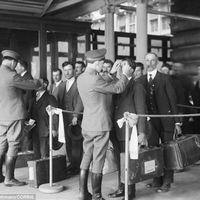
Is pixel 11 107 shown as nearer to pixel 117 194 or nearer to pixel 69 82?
pixel 69 82

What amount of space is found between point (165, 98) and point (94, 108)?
95 cm

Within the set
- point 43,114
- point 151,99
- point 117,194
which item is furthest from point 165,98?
point 43,114

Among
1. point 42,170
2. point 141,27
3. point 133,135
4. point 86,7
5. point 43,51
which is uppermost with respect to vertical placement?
point 86,7

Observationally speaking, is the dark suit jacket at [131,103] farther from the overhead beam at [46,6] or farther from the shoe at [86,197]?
the overhead beam at [46,6]

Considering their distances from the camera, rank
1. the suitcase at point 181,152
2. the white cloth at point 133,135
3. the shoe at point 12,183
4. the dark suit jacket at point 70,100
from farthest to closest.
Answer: the dark suit jacket at point 70,100 < the shoe at point 12,183 < the suitcase at point 181,152 < the white cloth at point 133,135

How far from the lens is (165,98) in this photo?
4.15 meters

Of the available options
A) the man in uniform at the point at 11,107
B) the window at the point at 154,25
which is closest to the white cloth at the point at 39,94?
the man in uniform at the point at 11,107

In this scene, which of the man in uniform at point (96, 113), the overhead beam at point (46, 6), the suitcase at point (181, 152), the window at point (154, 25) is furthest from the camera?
the window at point (154, 25)

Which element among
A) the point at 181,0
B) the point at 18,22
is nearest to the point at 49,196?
the point at 18,22

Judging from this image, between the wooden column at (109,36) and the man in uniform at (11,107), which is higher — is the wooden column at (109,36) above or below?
above

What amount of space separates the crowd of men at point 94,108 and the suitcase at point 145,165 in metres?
0.16

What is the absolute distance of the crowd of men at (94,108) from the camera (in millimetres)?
3697

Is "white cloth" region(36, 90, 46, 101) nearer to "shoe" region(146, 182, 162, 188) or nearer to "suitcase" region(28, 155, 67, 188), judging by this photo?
"suitcase" region(28, 155, 67, 188)

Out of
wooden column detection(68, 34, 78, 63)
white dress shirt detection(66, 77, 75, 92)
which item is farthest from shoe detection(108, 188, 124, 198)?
wooden column detection(68, 34, 78, 63)
